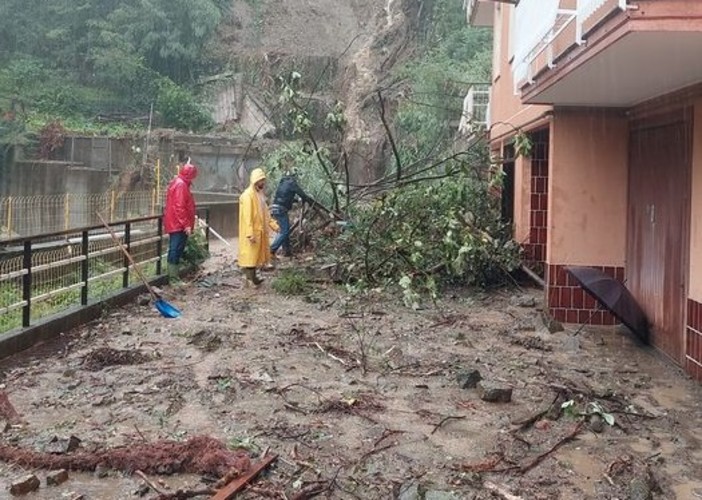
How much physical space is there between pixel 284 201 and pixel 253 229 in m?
2.45

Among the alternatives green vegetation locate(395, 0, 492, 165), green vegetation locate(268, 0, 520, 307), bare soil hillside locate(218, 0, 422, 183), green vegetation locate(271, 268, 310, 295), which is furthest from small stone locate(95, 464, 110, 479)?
bare soil hillside locate(218, 0, 422, 183)

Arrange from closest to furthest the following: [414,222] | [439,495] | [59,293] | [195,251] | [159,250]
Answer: [439,495] < [59,293] < [414,222] < [159,250] < [195,251]

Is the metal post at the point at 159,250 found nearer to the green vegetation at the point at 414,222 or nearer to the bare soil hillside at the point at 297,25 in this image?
the green vegetation at the point at 414,222

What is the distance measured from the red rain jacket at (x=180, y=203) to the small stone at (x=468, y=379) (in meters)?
5.99

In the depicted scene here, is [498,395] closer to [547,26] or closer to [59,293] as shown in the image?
[547,26]

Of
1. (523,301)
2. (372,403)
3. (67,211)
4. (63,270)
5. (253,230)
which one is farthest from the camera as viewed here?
(67,211)

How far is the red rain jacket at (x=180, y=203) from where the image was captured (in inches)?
428

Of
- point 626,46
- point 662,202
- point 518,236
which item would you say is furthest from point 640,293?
point 626,46

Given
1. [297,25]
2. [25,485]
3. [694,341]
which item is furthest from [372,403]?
[297,25]

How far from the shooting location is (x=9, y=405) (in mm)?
5332

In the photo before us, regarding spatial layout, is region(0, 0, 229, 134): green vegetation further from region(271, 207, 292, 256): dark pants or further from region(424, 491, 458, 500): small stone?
region(424, 491, 458, 500): small stone

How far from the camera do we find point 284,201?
1302cm

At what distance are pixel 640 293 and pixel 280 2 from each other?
37467mm

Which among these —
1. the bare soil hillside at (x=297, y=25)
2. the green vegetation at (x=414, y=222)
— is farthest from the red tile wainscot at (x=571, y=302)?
the bare soil hillside at (x=297, y=25)
